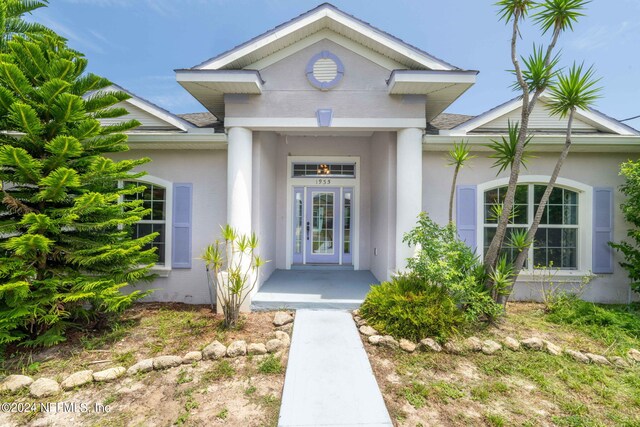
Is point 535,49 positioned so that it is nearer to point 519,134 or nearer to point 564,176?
point 519,134

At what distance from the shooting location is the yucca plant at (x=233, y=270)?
4.36 m

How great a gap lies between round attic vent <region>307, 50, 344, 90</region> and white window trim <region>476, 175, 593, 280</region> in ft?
11.7

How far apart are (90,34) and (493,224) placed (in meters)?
11.4

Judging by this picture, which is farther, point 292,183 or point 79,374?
point 292,183

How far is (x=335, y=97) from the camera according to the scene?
5.18 m

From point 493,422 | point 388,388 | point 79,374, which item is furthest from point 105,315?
point 493,422

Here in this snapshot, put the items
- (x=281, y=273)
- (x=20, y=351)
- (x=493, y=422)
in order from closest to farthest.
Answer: (x=493, y=422) < (x=20, y=351) < (x=281, y=273)

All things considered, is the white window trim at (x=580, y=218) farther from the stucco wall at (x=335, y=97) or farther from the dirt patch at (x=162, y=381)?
the dirt patch at (x=162, y=381)

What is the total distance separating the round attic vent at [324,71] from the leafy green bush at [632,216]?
5.48 m

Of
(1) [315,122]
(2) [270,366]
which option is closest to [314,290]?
(2) [270,366]

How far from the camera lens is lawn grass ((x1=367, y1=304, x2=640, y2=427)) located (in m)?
2.69

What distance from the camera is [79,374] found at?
3.22 metres

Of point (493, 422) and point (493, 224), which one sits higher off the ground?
point (493, 224)

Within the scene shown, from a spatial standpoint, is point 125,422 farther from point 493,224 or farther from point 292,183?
point 493,224
